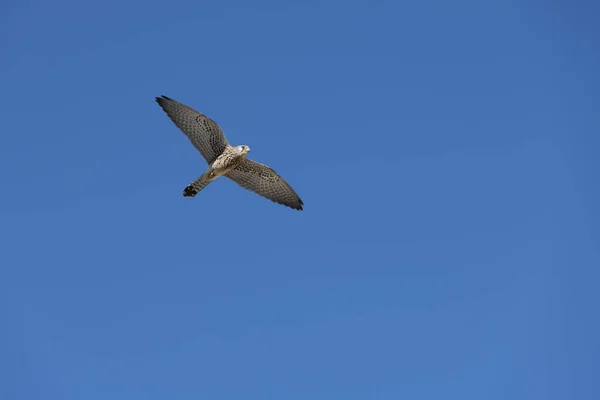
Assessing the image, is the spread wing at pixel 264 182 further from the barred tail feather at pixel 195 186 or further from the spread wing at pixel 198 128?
the barred tail feather at pixel 195 186

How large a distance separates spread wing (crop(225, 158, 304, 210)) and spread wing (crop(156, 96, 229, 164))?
1113 mm

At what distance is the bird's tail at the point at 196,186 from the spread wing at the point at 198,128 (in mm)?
550

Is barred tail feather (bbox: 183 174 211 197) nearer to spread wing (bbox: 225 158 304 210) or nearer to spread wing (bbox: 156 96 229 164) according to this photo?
spread wing (bbox: 156 96 229 164)

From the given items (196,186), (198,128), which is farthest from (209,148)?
(196,186)

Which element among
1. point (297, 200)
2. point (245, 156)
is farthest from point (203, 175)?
point (297, 200)

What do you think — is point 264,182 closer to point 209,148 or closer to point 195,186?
point 209,148

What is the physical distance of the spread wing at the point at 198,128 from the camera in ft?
92.2

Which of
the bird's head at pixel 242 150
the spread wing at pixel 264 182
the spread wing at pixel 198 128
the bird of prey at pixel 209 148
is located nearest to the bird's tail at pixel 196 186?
the bird of prey at pixel 209 148

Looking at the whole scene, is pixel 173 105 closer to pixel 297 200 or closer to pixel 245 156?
pixel 245 156

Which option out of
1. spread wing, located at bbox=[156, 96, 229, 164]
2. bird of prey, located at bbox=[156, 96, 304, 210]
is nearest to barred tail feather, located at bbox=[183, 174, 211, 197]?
bird of prey, located at bbox=[156, 96, 304, 210]

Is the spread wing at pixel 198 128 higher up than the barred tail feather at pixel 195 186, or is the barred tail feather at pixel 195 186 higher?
the spread wing at pixel 198 128

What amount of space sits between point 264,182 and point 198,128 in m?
3.08

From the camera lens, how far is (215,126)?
28.1m

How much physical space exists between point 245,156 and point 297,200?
9.18 ft
